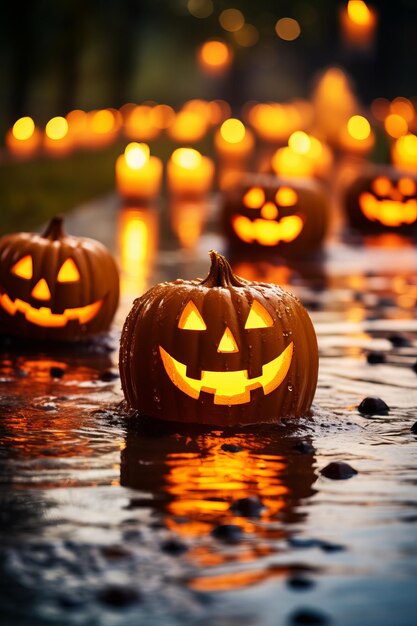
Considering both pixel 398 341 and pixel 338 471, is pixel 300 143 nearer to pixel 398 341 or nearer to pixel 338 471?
pixel 398 341

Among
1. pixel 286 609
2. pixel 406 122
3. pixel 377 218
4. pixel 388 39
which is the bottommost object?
pixel 286 609

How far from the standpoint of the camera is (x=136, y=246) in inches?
488

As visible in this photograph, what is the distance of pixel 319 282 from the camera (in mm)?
10508

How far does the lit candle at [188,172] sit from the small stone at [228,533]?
43.3ft

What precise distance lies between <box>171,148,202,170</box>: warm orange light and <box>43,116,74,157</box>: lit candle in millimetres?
6172

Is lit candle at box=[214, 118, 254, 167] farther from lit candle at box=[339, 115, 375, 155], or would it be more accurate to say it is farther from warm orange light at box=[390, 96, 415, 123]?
warm orange light at box=[390, 96, 415, 123]

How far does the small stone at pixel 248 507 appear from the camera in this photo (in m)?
4.19

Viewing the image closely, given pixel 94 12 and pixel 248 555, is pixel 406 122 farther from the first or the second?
pixel 248 555

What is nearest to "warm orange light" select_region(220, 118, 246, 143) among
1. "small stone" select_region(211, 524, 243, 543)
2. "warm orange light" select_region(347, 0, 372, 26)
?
"warm orange light" select_region(347, 0, 372, 26)

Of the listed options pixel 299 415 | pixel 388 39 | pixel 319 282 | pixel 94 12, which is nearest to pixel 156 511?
pixel 299 415

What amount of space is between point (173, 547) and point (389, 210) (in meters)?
10.9

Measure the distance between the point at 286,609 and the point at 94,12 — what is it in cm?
2457

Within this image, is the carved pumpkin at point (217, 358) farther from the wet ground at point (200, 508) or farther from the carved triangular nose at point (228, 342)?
the wet ground at point (200, 508)

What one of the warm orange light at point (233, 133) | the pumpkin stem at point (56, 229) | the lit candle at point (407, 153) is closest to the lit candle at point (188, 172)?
the lit candle at point (407, 153)
